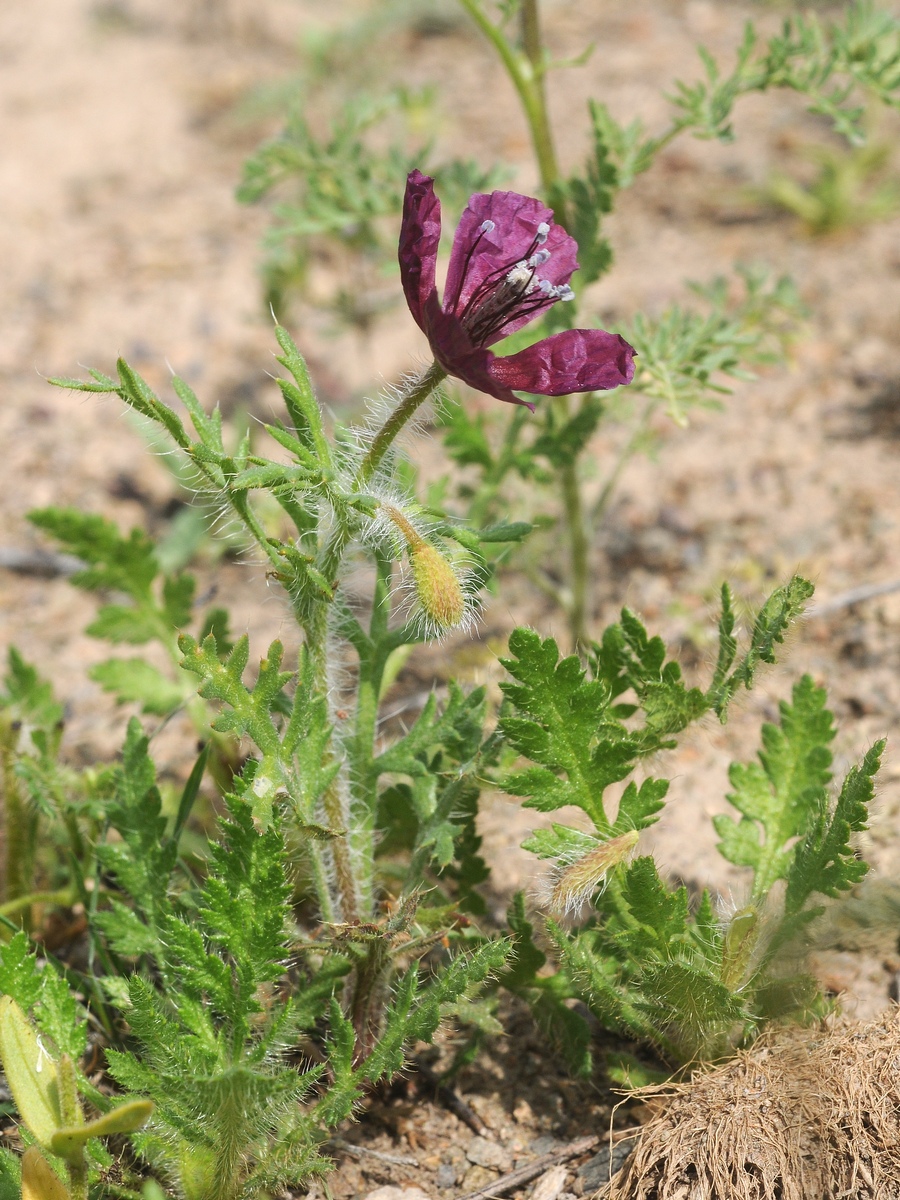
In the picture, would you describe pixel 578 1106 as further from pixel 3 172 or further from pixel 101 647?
pixel 3 172

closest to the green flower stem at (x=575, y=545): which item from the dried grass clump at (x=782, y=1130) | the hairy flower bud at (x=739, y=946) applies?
the hairy flower bud at (x=739, y=946)

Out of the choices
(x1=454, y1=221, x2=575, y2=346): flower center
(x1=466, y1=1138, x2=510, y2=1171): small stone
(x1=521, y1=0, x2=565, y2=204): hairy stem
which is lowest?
(x1=466, y1=1138, x2=510, y2=1171): small stone

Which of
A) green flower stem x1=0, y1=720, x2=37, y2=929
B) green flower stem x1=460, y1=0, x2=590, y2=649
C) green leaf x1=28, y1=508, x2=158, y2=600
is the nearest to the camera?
green flower stem x1=0, y1=720, x2=37, y2=929

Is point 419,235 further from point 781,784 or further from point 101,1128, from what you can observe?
point 101,1128

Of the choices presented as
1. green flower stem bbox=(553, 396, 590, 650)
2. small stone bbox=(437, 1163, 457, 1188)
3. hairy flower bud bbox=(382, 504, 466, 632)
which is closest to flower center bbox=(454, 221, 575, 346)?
hairy flower bud bbox=(382, 504, 466, 632)

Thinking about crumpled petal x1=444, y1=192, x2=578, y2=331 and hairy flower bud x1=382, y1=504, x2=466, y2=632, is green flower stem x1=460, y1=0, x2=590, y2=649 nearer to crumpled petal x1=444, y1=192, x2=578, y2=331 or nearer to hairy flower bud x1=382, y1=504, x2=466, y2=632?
crumpled petal x1=444, y1=192, x2=578, y2=331

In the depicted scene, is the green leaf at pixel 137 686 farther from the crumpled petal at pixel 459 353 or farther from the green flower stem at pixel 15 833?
the crumpled petal at pixel 459 353

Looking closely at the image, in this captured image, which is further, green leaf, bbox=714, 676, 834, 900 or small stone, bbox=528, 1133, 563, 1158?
green leaf, bbox=714, 676, 834, 900
